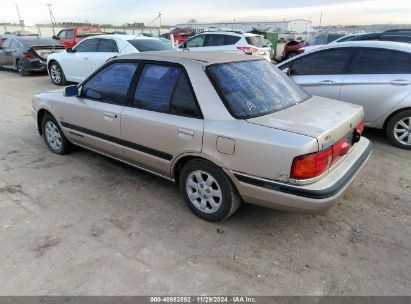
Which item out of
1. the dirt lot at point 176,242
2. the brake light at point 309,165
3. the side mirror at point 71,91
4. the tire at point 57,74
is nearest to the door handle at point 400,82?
the dirt lot at point 176,242

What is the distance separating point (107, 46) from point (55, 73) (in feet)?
8.12

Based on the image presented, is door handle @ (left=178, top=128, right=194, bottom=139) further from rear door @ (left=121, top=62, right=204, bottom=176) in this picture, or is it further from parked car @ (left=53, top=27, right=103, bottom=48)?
Answer: parked car @ (left=53, top=27, right=103, bottom=48)

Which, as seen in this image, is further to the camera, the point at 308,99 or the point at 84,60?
the point at 84,60

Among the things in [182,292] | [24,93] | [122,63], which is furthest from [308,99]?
[24,93]

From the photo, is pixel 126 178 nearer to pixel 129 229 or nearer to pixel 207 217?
pixel 129 229

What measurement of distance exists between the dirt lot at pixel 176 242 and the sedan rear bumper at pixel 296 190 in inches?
18.5

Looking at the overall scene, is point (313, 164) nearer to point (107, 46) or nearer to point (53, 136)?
point (53, 136)

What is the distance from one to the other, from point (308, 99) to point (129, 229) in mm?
2328

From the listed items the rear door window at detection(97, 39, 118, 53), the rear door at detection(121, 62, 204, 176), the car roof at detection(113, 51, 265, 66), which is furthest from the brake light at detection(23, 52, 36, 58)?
the rear door at detection(121, 62, 204, 176)

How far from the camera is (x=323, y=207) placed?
2799mm

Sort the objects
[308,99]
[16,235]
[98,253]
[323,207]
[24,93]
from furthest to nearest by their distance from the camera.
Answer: [24,93], [308,99], [16,235], [98,253], [323,207]

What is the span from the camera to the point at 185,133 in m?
3.25

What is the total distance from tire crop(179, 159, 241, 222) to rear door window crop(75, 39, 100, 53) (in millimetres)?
7723

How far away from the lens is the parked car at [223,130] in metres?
2.79
